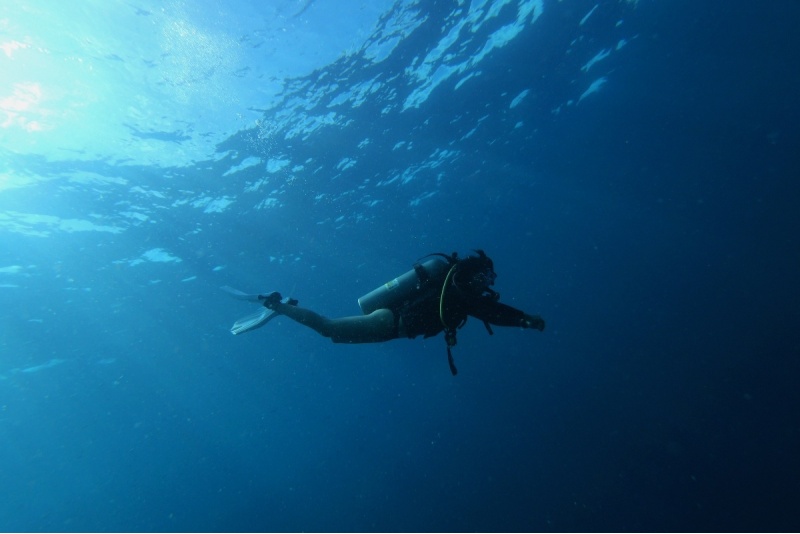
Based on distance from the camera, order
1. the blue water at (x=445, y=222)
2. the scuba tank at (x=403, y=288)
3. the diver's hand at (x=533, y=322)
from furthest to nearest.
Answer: the blue water at (x=445, y=222), the scuba tank at (x=403, y=288), the diver's hand at (x=533, y=322)

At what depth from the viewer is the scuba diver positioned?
4859 millimetres

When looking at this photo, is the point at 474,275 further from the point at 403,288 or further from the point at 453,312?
the point at 403,288

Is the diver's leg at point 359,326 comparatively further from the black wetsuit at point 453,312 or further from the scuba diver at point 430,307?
the black wetsuit at point 453,312

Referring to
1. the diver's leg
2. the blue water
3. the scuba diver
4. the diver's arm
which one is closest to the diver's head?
the scuba diver

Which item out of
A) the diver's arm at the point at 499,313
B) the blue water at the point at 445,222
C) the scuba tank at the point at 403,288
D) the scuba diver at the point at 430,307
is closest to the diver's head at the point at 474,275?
the scuba diver at the point at 430,307

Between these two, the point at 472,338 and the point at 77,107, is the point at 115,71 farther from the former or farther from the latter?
the point at 472,338

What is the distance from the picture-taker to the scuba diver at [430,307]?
4.86m

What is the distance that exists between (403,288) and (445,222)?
23.4 meters

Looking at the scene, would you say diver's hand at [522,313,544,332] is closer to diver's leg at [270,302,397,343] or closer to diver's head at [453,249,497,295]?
diver's head at [453,249,497,295]

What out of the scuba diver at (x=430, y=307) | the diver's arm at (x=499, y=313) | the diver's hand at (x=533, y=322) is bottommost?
the diver's hand at (x=533, y=322)

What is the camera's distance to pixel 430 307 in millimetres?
5379

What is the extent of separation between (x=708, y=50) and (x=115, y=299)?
35.2 meters

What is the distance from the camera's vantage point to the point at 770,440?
20016mm

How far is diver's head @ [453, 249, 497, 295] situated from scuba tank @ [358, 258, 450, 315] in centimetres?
49
